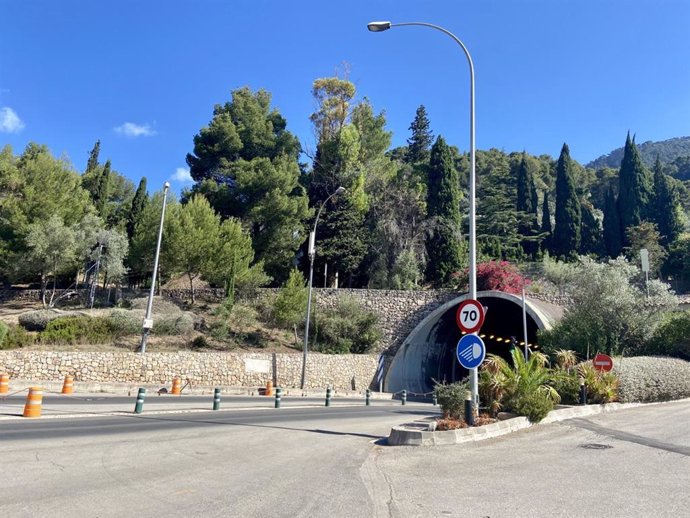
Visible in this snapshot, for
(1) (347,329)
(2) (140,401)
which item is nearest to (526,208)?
(1) (347,329)

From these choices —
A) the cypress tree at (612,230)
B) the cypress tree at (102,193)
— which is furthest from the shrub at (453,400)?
the cypress tree at (612,230)

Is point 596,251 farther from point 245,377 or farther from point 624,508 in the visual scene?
point 624,508

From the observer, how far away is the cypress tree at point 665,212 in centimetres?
6519

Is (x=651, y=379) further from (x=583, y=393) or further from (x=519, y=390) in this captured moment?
(x=519, y=390)

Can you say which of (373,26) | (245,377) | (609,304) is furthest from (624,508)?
(245,377)

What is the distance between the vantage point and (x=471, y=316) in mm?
10391

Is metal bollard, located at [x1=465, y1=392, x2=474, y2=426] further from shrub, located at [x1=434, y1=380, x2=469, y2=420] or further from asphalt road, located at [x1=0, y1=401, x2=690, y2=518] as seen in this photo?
asphalt road, located at [x1=0, y1=401, x2=690, y2=518]

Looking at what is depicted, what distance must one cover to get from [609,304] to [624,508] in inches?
914

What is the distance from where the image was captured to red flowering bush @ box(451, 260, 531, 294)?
41969 millimetres

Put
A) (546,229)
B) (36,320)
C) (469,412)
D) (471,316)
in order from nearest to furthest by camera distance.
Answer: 1. (471,316)
2. (469,412)
3. (36,320)
4. (546,229)

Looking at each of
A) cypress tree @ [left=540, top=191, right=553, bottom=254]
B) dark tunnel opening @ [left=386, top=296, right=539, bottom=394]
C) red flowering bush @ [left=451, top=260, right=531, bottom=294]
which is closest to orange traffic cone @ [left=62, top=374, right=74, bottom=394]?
dark tunnel opening @ [left=386, top=296, right=539, bottom=394]

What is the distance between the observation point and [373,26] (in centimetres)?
1216

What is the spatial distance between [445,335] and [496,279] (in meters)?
6.74

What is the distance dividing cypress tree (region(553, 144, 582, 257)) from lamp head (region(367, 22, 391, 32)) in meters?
56.9
